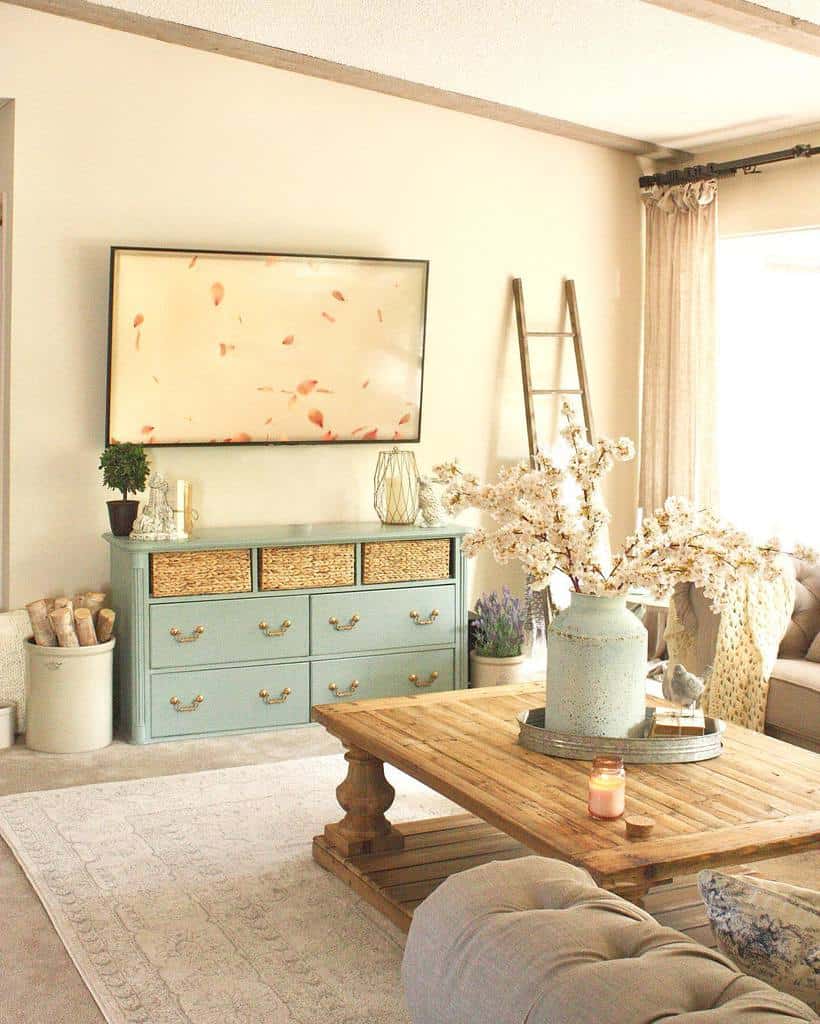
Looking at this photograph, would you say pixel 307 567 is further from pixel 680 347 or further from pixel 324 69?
pixel 680 347

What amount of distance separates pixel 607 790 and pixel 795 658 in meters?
2.15

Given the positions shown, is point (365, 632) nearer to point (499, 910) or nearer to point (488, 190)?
point (488, 190)

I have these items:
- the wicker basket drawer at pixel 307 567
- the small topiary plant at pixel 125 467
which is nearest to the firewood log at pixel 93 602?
the small topiary plant at pixel 125 467

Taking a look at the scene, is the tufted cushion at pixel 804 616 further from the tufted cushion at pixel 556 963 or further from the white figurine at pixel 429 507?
the tufted cushion at pixel 556 963

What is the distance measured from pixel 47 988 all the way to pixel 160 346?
2791 millimetres

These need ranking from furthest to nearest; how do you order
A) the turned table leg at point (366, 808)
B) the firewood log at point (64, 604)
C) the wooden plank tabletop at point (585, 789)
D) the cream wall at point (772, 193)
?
1. the cream wall at point (772, 193)
2. the firewood log at point (64, 604)
3. the turned table leg at point (366, 808)
4. the wooden plank tabletop at point (585, 789)

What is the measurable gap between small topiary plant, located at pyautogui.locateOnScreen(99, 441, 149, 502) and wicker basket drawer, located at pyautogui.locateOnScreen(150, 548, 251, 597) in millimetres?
301

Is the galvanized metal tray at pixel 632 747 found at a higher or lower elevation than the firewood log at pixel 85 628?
lower

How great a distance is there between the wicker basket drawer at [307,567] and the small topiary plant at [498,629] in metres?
0.69

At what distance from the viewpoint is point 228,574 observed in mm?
4805

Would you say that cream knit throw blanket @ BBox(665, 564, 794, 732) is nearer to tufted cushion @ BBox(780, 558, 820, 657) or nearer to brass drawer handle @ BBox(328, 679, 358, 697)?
tufted cushion @ BBox(780, 558, 820, 657)

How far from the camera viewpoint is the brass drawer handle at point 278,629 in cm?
486

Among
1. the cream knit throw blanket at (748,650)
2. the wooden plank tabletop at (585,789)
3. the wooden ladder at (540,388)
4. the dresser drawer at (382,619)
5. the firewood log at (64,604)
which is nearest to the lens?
the wooden plank tabletop at (585,789)

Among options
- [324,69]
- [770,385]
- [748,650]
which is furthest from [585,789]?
[770,385]
